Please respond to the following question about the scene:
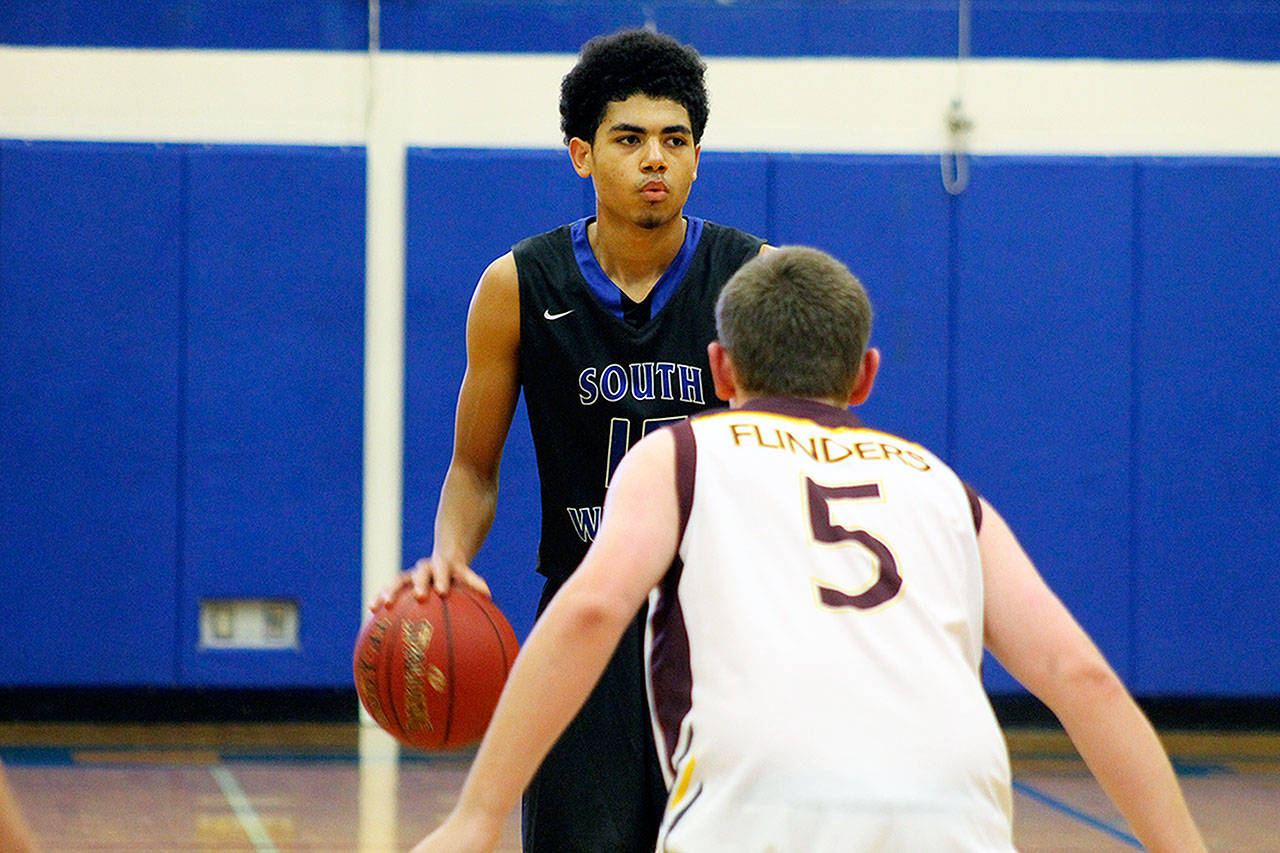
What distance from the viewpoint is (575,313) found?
8.66 feet

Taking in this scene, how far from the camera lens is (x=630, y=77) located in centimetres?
265

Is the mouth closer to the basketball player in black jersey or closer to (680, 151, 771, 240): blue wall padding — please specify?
the basketball player in black jersey

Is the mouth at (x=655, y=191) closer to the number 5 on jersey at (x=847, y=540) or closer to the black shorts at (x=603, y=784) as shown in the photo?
the black shorts at (x=603, y=784)

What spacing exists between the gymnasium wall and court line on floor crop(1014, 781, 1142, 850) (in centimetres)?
92

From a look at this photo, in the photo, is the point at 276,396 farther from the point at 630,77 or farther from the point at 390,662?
the point at 390,662

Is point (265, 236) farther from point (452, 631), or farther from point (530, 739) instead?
point (530, 739)

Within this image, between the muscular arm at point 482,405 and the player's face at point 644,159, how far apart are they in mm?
226

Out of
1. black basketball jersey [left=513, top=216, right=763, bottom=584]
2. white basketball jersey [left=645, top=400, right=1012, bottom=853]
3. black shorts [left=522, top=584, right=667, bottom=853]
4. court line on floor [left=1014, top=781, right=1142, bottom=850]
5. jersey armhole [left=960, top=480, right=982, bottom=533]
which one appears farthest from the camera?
court line on floor [left=1014, top=781, right=1142, bottom=850]

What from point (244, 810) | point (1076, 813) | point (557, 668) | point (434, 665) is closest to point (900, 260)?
point (1076, 813)

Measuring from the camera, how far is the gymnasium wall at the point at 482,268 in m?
6.20

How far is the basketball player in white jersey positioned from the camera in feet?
5.07

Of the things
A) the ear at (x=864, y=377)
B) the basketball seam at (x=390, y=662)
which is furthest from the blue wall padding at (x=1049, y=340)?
the ear at (x=864, y=377)

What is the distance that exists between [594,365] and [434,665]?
0.57 meters

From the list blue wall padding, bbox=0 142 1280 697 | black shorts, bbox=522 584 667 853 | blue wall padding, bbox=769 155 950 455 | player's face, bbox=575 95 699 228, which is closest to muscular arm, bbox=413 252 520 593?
player's face, bbox=575 95 699 228
